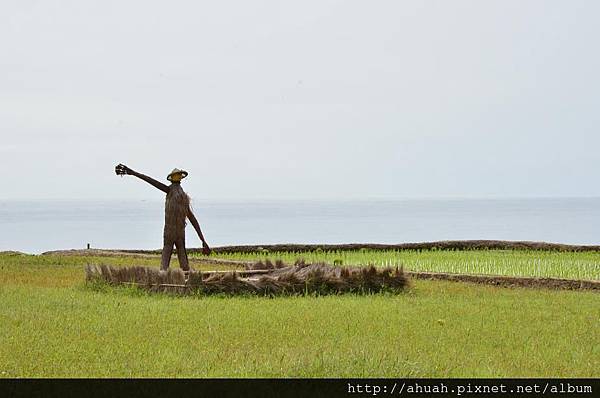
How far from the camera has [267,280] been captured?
1669 centimetres

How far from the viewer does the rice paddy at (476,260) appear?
22.7 m

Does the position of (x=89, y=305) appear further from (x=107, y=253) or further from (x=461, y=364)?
(x=107, y=253)

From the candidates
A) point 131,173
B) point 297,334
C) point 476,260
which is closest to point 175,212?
point 131,173

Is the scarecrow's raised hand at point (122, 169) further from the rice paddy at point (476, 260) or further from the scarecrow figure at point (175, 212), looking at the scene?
the rice paddy at point (476, 260)

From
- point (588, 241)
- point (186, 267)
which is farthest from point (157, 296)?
point (588, 241)

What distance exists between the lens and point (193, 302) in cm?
1514

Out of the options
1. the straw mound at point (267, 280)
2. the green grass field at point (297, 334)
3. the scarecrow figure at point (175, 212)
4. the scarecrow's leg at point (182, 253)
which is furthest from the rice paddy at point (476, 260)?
the green grass field at point (297, 334)

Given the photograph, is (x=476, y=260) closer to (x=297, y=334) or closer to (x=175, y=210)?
(x=175, y=210)

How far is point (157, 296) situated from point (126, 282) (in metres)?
1.12

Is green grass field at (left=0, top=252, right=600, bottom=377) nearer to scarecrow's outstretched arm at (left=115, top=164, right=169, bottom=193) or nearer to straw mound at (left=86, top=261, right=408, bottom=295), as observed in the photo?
straw mound at (left=86, top=261, right=408, bottom=295)

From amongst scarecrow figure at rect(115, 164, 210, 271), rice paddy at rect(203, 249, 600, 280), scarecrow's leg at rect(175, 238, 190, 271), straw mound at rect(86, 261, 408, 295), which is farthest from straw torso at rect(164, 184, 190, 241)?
rice paddy at rect(203, 249, 600, 280)

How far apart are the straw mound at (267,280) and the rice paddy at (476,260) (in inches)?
105

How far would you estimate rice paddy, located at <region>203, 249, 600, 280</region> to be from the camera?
22672mm

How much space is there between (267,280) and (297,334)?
16.4ft
